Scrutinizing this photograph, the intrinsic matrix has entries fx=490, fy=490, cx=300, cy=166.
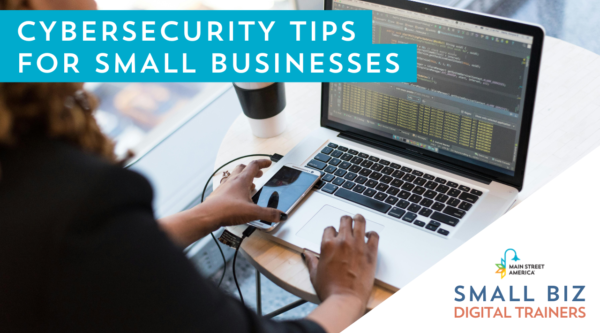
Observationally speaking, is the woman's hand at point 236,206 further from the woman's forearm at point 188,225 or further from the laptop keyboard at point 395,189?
the laptop keyboard at point 395,189

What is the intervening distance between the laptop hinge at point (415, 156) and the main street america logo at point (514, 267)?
0.64ft

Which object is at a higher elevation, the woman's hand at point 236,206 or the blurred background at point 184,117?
the woman's hand at point 236,206

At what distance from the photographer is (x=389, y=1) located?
96cm

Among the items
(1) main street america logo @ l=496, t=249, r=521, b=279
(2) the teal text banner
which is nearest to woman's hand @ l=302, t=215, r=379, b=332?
(1) main street america logo @ l=496, t=249, r=521, b=279

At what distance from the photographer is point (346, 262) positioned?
85cm

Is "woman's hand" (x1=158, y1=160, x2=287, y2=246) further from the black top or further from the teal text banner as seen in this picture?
the black top

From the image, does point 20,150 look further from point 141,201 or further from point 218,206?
point 218,206

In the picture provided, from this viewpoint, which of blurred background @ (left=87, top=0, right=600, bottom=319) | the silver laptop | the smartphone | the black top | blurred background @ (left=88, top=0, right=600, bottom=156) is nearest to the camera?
the black top

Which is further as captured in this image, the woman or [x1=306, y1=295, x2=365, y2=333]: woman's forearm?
[x1=306, y1=295, x2=365, y2=333]: woman's forearm

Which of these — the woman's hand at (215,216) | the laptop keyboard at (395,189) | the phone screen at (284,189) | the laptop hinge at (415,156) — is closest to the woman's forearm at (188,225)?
the woman's hand at (215,216)

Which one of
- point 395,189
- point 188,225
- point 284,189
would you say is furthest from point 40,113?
point 395,189

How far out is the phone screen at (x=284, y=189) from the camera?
100cm

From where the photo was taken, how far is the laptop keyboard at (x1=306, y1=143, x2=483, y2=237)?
0.94 metres

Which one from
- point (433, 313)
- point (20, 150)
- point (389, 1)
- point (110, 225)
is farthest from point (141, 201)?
point (389, 1)
